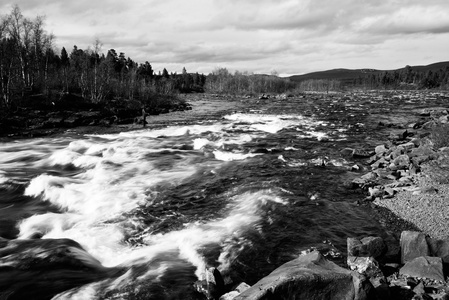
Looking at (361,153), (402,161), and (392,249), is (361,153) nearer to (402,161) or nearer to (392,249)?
(402,161)

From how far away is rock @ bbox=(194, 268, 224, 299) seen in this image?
276 inches

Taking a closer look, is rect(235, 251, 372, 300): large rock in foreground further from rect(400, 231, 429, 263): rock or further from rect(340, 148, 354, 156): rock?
rect(340, 148, 354, 156): rock

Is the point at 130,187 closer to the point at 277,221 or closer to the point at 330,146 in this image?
the point at 277,221

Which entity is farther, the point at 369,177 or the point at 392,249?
the point at 369,177

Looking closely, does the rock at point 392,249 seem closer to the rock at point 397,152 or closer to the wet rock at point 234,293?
the wet rock at point 234,293

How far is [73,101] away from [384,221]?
43812 millimetres

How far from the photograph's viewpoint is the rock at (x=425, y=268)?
22.2ft

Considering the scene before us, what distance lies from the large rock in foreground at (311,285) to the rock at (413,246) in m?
2.42

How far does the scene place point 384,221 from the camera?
10.5m

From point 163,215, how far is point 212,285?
5.00 metres

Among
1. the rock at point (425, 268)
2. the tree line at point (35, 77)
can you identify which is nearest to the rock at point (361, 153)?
the rock at point (425, 268)

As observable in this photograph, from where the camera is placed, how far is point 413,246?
770cm

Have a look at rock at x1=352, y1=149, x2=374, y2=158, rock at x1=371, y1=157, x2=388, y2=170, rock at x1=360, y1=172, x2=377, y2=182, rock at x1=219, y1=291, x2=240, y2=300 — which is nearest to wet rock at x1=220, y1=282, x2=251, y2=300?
rock at x1=219, y1=291, x2=240, y2=300

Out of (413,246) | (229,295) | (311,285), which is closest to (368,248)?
(413,246)
